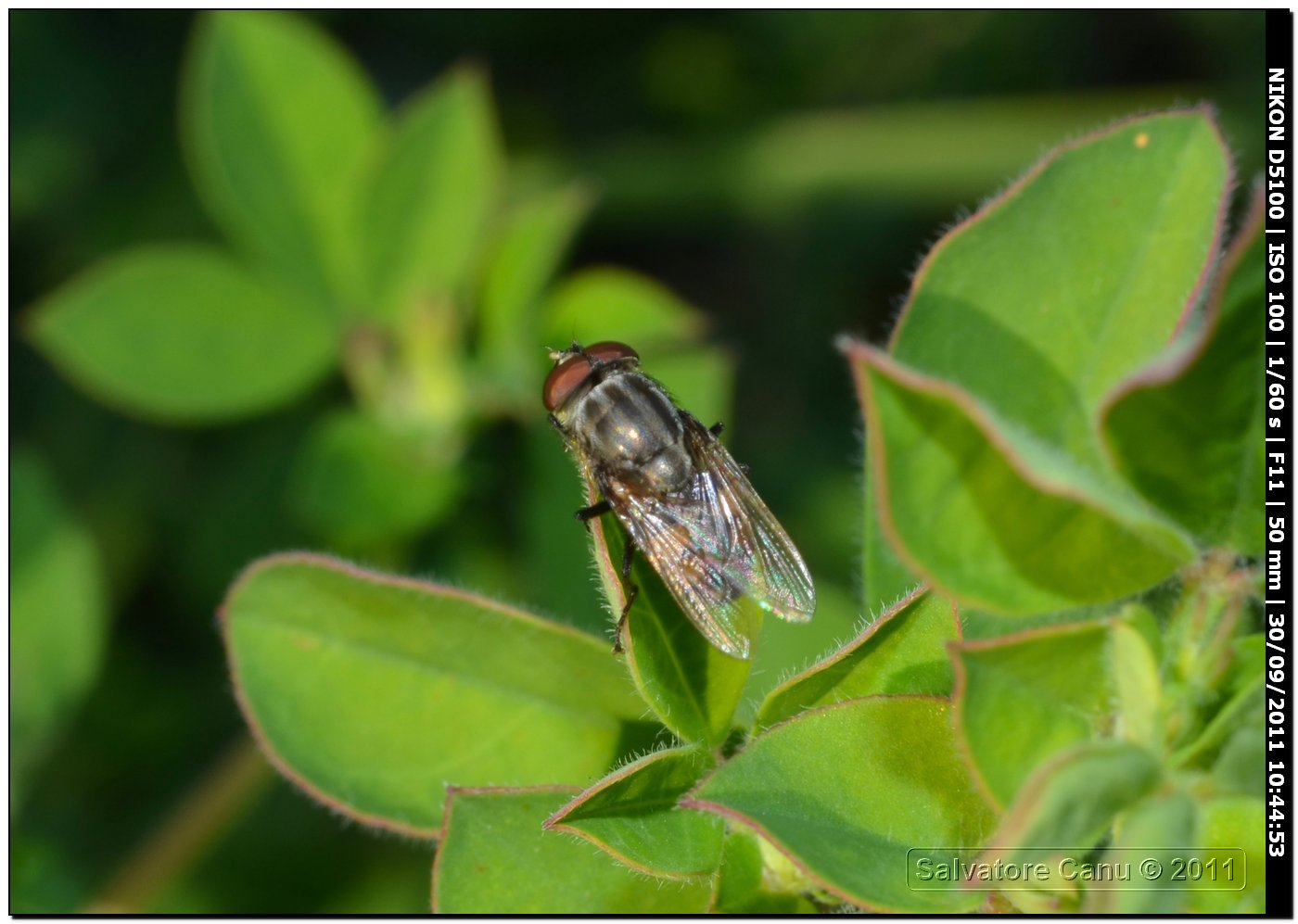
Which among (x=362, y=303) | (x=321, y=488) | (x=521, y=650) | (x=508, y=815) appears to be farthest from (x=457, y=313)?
(x=508, y=815)

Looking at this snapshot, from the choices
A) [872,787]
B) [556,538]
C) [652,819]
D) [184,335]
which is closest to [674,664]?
[652,819]

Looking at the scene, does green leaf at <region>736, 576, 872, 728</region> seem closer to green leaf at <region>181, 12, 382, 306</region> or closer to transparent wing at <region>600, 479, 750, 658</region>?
transparent wing at <region>600, 479, 750, 658</region>

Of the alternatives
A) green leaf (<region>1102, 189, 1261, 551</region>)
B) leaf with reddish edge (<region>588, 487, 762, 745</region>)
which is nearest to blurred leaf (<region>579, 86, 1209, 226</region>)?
leaf with reddish edge (<region>588, 487, 762, 745</region>)

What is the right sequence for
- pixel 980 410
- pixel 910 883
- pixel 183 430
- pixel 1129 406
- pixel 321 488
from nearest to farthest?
pixel 980 410 < pixel 1129 406 < pixel 910 883 < pixel 321 488 < pixel 183 430

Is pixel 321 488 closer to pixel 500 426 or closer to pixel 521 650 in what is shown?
pixel 500 426

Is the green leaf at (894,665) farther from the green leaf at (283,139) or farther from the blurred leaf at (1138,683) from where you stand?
the green leaf at (283,139)

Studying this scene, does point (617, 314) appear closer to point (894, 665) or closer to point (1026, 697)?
point (894, 665)
